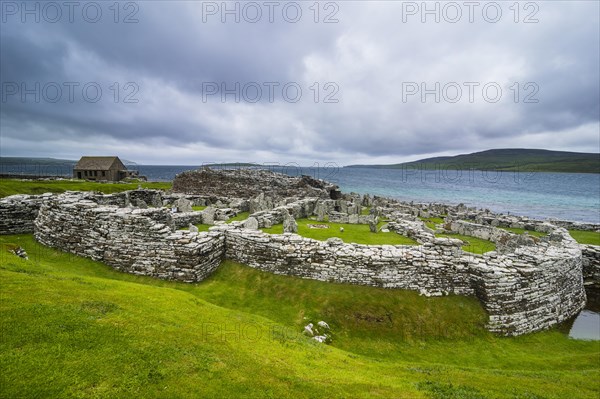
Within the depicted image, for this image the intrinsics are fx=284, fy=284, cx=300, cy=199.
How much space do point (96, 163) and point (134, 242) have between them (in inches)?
2951

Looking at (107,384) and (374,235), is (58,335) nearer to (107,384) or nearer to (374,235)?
(107,384)

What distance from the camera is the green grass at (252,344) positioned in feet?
17.4

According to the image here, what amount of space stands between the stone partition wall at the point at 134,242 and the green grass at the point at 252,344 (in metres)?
0.56

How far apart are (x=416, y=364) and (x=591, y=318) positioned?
12.8m

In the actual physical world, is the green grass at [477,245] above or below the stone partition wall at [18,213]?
below

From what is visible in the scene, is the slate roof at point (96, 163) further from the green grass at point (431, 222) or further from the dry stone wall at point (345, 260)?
the green grass at point (431, 222)

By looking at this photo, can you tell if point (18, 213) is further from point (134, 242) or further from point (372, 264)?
point (372, 264)

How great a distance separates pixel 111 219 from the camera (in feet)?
46.9

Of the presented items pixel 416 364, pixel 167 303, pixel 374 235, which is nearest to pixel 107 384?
pixel 167 303

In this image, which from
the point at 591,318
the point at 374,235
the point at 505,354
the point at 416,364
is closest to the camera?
the point at 416,364

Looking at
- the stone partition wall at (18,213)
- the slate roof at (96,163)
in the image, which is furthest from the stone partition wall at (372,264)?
the slate roof at (96,163)

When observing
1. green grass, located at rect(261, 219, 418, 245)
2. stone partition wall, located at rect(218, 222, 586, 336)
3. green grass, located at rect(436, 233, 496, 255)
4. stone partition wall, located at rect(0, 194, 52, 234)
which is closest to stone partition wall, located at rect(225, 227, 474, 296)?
stone partition wall, located at rect(218, 222, 586, 336)

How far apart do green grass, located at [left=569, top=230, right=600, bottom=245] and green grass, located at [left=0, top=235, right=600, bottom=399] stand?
1564 cm

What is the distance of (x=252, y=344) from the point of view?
7.75 metres
